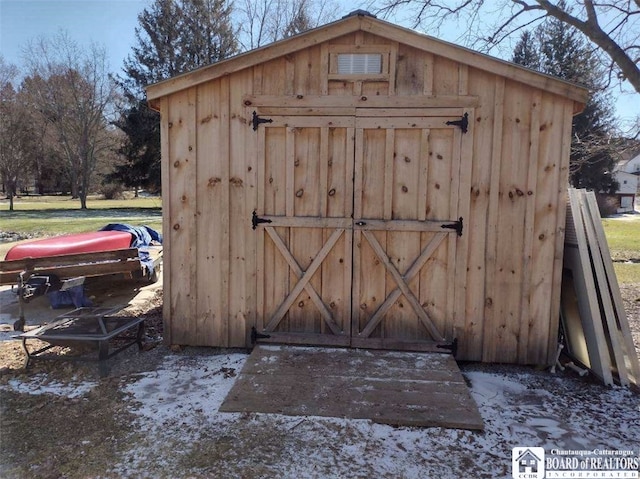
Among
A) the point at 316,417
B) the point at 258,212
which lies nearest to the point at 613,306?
the point at 316,417

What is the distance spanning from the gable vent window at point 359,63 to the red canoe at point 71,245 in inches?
170

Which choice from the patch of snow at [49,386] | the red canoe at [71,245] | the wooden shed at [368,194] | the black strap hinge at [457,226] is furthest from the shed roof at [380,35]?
the red canoe at [71,245]

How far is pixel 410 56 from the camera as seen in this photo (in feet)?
13.3

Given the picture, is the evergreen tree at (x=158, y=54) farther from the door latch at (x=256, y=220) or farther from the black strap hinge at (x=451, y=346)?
the black strap hinge at (x=451, y=346)

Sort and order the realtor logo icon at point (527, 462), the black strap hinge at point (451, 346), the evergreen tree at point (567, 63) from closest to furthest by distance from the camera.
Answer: the realtor logo icon at point (527, 462)
the black strap hinge at point (451, 346)
the evergreen tree at point (567, 63)

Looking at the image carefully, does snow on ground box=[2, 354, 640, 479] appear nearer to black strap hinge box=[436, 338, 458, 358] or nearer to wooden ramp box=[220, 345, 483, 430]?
wooden ramp box=[220, 345, 483, 430]

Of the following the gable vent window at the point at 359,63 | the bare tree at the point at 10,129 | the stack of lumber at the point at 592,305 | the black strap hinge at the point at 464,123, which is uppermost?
the bare tree at the point at 10,129

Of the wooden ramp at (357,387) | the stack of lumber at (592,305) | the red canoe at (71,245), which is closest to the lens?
the wooden ramp at (357,387)

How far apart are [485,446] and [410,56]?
321 centimetres

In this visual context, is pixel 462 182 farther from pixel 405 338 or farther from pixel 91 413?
pixel 91 413

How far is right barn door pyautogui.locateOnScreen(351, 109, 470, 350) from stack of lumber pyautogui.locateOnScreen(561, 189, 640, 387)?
1.11 m

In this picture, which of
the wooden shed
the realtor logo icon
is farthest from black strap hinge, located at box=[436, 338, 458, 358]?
the realtor logo icon

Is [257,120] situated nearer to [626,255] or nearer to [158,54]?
[626,255]

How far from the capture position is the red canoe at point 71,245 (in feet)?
18.9
